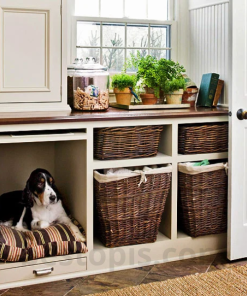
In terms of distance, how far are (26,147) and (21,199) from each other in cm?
45

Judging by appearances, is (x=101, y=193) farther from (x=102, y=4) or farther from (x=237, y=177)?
(x=102, y=4)

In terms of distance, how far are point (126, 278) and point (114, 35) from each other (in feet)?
5.99

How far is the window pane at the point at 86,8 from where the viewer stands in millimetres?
3549

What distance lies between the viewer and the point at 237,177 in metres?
3.02

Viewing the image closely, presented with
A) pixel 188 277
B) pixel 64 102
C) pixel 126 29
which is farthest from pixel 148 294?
pixel 126 29

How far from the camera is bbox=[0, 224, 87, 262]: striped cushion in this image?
8.80ft

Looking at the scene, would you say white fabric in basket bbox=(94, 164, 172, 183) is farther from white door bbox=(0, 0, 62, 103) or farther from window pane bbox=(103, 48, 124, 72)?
window pane bbox=(103, 48, 124, 72)

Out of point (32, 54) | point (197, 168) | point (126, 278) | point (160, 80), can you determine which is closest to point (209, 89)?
point (160, 80)

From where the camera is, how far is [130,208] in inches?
113

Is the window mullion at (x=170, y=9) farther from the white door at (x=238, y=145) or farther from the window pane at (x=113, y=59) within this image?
the white door at (x=238, y=145)

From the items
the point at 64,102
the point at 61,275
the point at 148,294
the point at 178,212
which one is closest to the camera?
the point at 148,294

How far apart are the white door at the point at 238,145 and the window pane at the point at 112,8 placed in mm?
1075

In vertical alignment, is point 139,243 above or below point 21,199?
below

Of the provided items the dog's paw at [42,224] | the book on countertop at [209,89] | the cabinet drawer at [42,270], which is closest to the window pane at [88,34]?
the book on countertop at [209,89]
